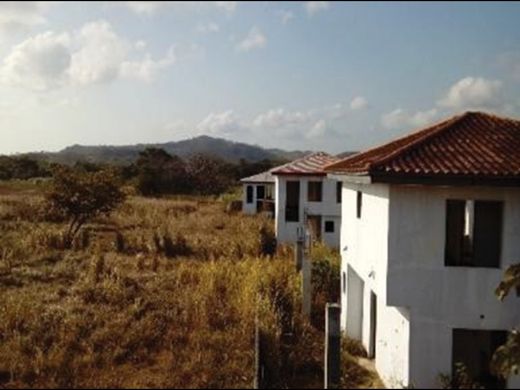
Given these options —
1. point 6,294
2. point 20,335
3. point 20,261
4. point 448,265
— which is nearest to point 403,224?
point 448,265

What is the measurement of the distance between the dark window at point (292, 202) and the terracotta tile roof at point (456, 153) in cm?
1617

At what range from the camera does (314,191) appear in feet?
97.7

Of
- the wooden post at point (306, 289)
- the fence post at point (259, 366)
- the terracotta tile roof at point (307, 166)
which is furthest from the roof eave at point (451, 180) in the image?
the terracotta tile roof at point (307, 166)

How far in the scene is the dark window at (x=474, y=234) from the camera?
1045 centimetres

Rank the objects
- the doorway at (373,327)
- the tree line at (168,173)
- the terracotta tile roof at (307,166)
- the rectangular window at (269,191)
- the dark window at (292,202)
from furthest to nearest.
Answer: the tree line at (168,173), the rectangular window at (269,191), the dark window at (292,202), the terracotta tile roof at (307,166), the doorway at (373,327)

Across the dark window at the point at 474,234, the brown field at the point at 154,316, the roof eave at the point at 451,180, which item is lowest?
the brown field at the point at 154,316

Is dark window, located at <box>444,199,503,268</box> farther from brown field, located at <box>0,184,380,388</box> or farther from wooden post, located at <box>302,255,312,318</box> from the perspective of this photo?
wooden post, located at <box>302,255,312,318</box>

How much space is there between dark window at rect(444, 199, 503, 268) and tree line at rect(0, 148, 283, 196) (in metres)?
54.5

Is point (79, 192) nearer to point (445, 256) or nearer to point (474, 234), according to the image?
point (445, 256)

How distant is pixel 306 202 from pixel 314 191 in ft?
2.18

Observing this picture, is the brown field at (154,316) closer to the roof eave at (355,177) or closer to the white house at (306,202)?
the white house at (306,202)

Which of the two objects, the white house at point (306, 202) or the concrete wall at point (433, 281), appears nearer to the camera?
the concrete wall at point (433, 281)

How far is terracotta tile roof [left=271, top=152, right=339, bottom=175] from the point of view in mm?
29078

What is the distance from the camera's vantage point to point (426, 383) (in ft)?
34.6
